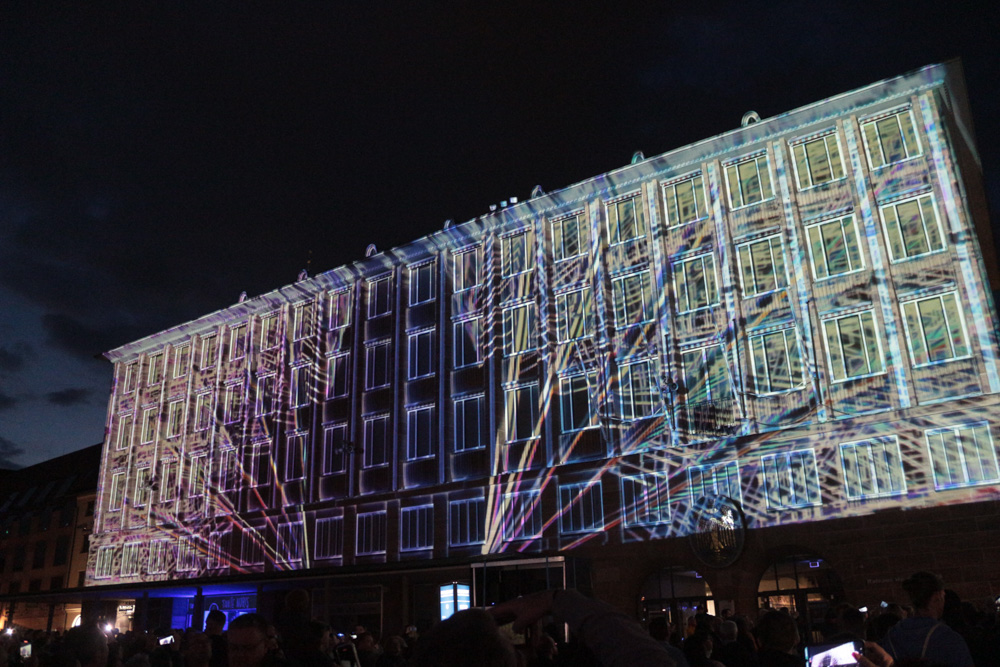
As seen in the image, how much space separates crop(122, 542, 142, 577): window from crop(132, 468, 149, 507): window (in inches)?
91.9

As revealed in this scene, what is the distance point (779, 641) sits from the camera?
5445 mm

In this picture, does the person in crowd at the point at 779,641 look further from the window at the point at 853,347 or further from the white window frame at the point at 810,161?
the white window frame at the point at 810,161

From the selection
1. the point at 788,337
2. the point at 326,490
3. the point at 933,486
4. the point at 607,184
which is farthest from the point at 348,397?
the point at 933,486

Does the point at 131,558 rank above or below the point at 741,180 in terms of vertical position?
below

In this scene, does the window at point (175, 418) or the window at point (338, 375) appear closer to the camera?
the window at point (338, 375)

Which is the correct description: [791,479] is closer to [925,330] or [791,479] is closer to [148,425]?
[925,330]

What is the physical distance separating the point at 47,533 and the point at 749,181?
5609 cm

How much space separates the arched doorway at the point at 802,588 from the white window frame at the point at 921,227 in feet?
34.0

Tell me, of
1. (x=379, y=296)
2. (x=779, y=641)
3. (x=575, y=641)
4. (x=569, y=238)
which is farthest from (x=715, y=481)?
(x=575, y=641)

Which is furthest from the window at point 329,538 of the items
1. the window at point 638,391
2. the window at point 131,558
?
the window at point 638,391

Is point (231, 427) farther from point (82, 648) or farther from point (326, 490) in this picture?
point (82, 648)

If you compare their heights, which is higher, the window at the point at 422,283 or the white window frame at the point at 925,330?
the window at the point at 422,283

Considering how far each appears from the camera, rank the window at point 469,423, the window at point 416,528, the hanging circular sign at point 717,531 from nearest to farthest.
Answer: the hanging circular sign at point 717,531
the window at point 416,528
the window at point 469,423

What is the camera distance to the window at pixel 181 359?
4988cm
